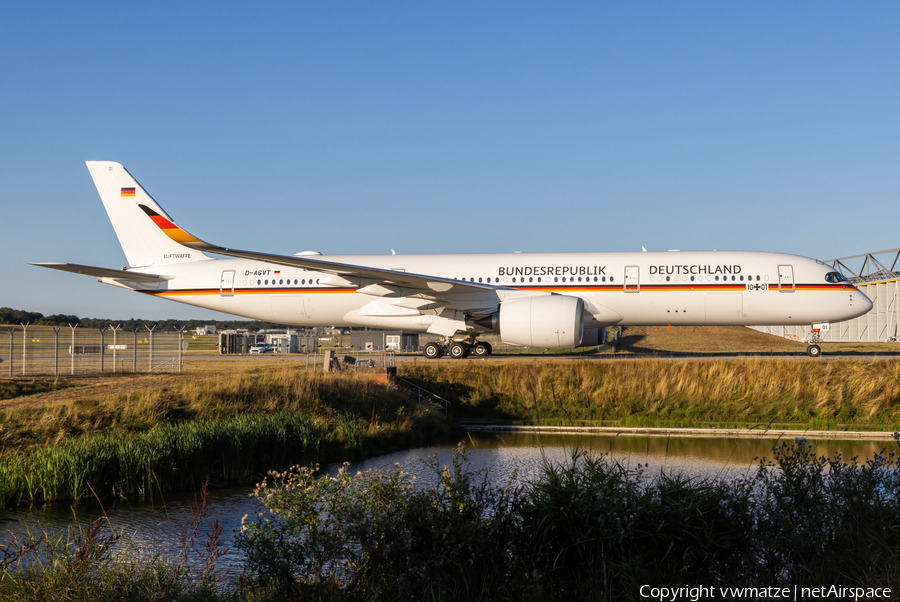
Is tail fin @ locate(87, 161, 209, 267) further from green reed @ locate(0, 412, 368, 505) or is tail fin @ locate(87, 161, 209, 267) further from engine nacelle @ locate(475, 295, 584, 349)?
green reed @ locate(0, 412, 368, 505)

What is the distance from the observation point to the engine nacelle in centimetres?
2031

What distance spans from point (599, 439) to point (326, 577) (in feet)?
41.7

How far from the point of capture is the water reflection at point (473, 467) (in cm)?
846

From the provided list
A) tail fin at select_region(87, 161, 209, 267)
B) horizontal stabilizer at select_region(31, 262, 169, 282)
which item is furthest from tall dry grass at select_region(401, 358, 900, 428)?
tail fin at select_region(87, 161, 209, 267)

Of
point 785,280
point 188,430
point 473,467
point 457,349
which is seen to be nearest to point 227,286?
point 457,349

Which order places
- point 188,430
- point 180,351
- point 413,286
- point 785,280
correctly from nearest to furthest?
1. point 188,430
2. point 413,286
3. point 785,280
4. point 180,351

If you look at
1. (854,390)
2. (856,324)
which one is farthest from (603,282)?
(856,324)

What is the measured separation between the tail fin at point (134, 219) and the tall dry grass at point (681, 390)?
1242 cm

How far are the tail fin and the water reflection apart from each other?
52.3ft

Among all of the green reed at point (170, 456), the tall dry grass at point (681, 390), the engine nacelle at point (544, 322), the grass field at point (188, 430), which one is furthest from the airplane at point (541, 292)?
the green reed at point (170, 456)

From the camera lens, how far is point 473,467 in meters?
12.0

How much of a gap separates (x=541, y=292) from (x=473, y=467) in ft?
37.1

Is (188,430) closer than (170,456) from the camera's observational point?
No

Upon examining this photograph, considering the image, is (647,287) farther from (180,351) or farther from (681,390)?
(180,351)
